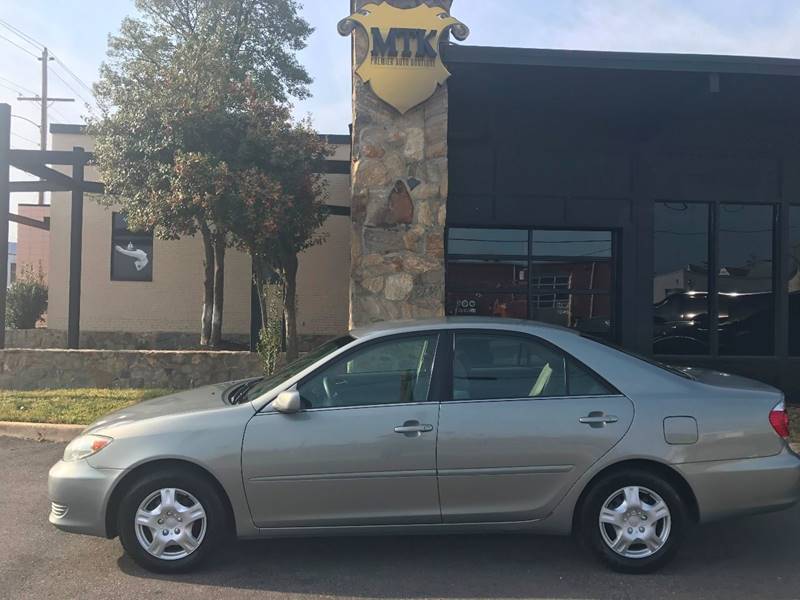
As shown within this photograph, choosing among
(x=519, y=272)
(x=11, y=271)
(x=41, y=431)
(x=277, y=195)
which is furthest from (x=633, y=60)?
(x=11, y=271)

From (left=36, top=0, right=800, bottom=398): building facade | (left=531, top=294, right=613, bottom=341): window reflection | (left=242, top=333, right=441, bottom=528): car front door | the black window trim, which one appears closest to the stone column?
(left=36, top=0, right=800, bottom=398): building facade

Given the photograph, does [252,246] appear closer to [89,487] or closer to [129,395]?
[129,395]

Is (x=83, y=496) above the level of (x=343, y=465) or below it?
below

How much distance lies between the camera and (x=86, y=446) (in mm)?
4125

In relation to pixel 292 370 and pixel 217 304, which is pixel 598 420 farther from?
pixel 217 304

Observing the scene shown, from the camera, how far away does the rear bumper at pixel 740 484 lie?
4.07 meters

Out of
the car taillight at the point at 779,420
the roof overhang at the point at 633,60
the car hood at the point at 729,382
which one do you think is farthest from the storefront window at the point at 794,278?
the car taillight at the point at 779,420

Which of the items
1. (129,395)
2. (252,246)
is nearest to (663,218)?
(252,246)

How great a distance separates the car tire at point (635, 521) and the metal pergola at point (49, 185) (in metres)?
9.52

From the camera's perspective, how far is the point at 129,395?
30.5ft

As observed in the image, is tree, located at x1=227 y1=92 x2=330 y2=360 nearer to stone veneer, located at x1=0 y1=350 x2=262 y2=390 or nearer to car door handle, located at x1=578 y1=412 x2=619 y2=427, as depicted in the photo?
stone veneer, located at x1=0 y1=350 x2=262 y2=390

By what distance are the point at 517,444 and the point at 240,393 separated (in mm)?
1847

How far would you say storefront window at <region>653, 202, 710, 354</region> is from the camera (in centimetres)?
962

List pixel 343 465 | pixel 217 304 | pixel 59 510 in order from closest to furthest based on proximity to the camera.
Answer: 1. pixel 343 465
2. pixel 59 510
3. pixel 217 304
